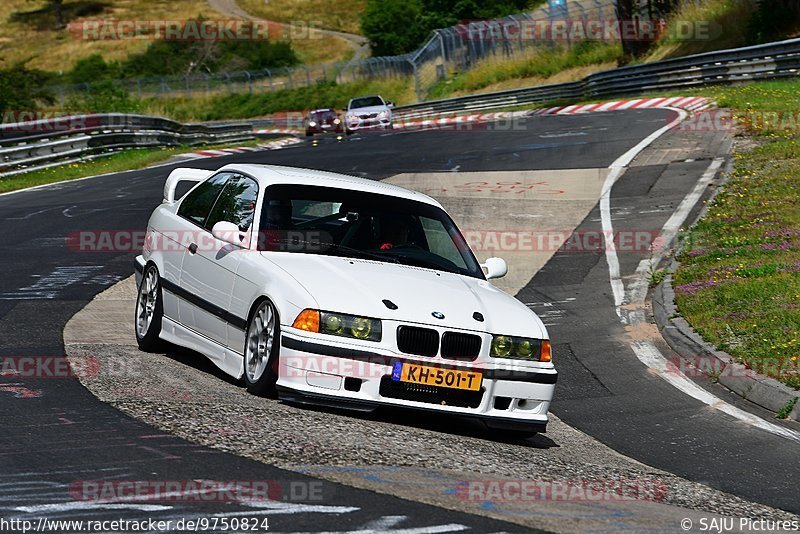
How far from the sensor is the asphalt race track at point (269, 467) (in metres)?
5.29

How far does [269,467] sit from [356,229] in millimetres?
3198

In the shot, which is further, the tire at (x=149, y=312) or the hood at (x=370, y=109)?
the hood at (x=370, y=109)

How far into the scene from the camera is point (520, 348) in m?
7.87

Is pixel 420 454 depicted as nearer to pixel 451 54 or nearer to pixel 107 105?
pixel 107 105

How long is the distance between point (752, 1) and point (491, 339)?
41641 millimetres

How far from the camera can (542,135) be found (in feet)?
98.5

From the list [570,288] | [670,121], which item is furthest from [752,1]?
[570,288]

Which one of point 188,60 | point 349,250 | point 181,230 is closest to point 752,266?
point 349,250

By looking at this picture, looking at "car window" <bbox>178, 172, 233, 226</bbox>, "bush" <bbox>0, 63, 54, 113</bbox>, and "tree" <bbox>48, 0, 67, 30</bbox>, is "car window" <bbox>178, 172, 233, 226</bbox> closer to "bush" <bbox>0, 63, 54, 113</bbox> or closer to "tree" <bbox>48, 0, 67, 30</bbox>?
"bush" <bbox>0, 63, 54, 113</bbox>

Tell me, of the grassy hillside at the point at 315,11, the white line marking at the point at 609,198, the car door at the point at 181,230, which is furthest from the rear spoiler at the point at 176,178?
the grassy hillside at the point at 315,11

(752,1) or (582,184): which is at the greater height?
(752,1)

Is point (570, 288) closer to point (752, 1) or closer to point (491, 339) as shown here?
point (491, 339)

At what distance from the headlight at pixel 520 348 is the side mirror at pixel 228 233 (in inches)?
79.4

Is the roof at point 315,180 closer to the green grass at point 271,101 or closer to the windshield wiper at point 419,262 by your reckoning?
the windshield wiper at point 419,262
